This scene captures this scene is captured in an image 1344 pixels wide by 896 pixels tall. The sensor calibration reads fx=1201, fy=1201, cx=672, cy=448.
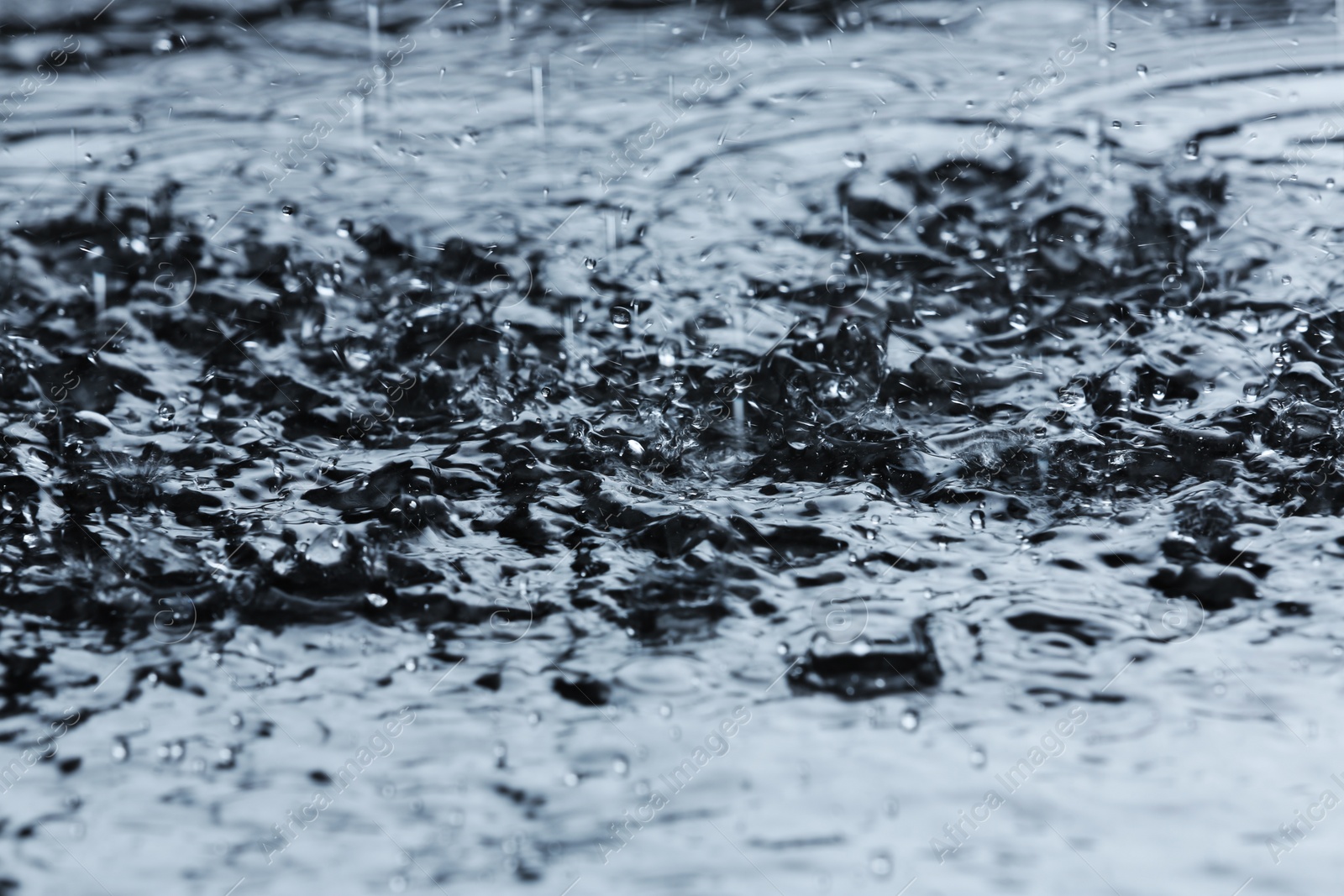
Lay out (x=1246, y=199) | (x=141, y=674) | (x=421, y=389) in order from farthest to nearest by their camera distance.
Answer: (x=1246, y=199) < (x=421, y=389) < (x=141, y=674)

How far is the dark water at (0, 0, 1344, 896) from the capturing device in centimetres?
76

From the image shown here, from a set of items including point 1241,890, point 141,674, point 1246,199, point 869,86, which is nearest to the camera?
point 1241,890

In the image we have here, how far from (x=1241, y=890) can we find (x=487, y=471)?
704mm

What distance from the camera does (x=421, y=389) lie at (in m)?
1.28

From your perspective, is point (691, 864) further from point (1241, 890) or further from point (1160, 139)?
point (1160, 139)

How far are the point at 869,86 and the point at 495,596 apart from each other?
1101mm

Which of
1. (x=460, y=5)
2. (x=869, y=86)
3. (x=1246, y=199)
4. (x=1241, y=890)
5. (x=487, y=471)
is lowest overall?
(x=1241, y=890)

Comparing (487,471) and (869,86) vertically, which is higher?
(869,86)

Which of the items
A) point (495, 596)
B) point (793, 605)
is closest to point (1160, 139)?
point (793, 605)

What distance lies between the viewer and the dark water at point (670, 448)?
76cm

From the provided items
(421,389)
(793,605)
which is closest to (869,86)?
(421,389)

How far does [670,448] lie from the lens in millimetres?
1174

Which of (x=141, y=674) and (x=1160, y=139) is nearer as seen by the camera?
(x=141, y=674)

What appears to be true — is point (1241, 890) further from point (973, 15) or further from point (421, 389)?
point (973, 15)
